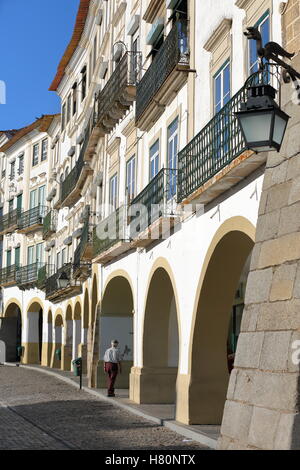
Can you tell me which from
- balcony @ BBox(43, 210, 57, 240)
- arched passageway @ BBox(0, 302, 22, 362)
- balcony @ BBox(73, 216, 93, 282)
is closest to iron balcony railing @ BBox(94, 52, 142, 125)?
balcony @ BBox(73, 216, 93, 282)

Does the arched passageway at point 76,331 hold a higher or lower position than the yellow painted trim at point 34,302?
lower

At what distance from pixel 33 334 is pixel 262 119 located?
3761 cm

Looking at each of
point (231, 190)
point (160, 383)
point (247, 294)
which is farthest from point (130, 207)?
point (247, 294)

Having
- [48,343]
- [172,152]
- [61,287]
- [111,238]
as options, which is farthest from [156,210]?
[48,343]

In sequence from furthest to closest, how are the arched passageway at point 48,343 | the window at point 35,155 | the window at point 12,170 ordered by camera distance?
the window at point 12,170, the window at point 35,155, the arched passageway at point 48,343

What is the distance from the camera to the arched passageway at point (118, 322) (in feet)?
73.5

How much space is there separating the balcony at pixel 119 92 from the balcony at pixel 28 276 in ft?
64.6

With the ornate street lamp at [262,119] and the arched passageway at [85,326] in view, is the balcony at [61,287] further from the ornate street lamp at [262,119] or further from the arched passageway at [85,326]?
the ornate street lamp at [262,119]

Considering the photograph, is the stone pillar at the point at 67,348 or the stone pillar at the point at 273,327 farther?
the stone pillar at the point at 67,348

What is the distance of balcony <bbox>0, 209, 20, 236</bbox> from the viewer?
45.8 meters

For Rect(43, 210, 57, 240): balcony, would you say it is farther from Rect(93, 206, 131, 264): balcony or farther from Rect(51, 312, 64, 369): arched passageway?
Rect(93, 206, 131, 264): balcony

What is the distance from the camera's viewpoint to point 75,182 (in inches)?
1228

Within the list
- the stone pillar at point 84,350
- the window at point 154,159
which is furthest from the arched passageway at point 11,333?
the window at point 154,159

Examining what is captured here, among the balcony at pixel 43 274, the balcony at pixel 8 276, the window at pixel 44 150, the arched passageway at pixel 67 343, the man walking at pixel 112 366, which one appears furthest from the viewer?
the balcony at pixel 8 276
